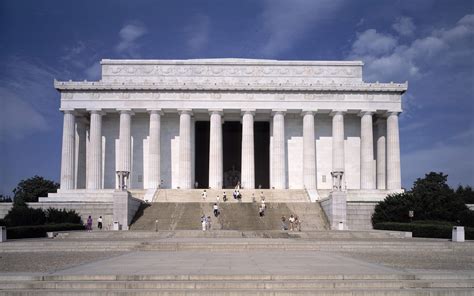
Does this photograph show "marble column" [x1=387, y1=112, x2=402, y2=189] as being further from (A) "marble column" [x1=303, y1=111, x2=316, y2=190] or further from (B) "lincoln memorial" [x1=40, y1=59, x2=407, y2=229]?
(A) "marble column" [x1=303, y1=111, x2=316, y2=190]

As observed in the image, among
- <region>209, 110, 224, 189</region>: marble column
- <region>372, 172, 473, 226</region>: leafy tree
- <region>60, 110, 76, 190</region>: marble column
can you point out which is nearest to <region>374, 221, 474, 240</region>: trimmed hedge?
<region>372, 172, 473, 226</region>: leafy tree

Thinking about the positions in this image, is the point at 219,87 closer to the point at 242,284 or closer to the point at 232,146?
the point at 232,146

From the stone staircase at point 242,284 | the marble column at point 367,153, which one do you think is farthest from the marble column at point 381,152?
the stone staircase at point 242,284

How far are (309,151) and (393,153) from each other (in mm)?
10715

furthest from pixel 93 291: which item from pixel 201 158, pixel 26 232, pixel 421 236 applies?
pixel 201 158

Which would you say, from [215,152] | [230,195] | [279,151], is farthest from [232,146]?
[230,195]

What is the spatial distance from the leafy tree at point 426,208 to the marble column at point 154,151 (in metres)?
29.6

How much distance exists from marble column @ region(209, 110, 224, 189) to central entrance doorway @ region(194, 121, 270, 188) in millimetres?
9657

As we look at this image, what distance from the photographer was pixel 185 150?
64.5 m

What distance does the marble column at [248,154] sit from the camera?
63.7m

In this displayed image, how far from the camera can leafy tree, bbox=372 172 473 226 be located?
1694 inches

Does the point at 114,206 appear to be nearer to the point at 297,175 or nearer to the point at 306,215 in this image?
the point at 306,215

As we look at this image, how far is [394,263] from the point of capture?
62.0 feet

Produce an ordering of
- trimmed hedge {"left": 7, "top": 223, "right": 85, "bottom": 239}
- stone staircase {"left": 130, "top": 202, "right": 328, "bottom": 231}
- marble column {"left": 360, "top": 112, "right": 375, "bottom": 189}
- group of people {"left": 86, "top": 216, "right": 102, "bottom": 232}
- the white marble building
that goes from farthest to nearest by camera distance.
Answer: marble column {"left": 360, "top": 112, "right": 375, "bottom": 189} < the white marble building < group of people {"left": 86, "top": 216, "right": 102, "bottom": 232} < stone staircase {"left": 130, "top": 202, "right": 328, "bottom": 231} < trimmed hedge {"left": 7, "top": 223, "right": 85, "bottom": 239}
